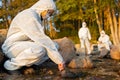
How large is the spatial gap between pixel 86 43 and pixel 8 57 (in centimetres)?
1273

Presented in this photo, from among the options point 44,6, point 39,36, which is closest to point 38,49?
point 39,36

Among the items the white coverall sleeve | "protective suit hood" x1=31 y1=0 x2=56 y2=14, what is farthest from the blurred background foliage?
A: the white coverall sleeve

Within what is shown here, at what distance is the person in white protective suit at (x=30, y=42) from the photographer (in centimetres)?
630

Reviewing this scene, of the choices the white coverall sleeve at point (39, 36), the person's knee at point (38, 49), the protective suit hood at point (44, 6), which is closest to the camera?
the white coverall sleeve at point (39, 36)

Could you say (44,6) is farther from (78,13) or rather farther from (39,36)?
(78,13)

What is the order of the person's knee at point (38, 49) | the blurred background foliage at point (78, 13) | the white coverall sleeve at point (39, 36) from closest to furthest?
the white coverall sleeve at point (39, 36) < the person's knee at point (38, 49) < the blurred background foliage at point (78, 13)

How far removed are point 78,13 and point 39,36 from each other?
3079cm

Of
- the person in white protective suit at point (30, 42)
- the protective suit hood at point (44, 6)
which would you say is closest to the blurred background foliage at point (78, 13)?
the protective suit hood at point (44, 6)

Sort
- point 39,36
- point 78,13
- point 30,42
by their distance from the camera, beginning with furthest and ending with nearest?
point 78,13, point 30,42, point 39,36

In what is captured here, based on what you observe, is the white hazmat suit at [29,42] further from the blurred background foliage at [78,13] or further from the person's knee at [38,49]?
the blurred background foliage at [78,13]

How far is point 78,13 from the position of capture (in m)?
36.9

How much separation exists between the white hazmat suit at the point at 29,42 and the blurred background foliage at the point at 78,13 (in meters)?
25.9

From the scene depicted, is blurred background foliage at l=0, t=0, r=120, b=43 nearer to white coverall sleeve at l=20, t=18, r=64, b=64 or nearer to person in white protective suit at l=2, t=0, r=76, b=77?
person in white protective suit at l=2, t=0, r=76, b=77

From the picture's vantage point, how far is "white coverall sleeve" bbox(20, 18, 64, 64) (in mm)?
Answer: 6273
